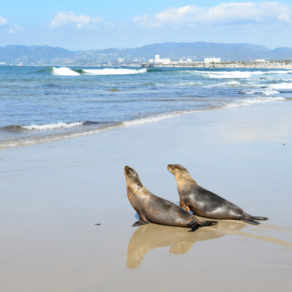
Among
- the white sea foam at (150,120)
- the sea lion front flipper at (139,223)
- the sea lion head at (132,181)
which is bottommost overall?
the sea lion front flipper at (139,223)

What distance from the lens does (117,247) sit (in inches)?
138

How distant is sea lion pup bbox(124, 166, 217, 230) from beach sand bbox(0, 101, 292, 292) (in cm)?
8

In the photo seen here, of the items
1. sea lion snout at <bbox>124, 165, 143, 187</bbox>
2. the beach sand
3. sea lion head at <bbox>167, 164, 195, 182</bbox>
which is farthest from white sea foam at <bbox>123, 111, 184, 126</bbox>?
sea lion snout at <bbox>124, 165, 143, 187</bbox>

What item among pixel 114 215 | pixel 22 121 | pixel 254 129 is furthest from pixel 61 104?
pixel 114 215

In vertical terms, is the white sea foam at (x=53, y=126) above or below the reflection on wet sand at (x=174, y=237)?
above

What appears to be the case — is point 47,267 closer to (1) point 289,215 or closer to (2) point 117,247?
(2) point 117,247

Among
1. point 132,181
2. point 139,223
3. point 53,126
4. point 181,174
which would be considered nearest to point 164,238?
point 139,223

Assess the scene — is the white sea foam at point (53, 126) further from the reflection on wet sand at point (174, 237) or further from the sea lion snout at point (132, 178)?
the reflection on wet sand at point (174, 237)

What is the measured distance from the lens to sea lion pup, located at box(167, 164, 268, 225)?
4203 millimetres

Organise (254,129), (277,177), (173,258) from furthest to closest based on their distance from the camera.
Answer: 1. (254,129)
2. (277,177)
3. (173,258)

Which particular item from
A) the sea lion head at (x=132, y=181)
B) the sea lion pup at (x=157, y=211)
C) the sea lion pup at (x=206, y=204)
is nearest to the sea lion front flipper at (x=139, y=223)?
the sea lion pup at (x=157, y=211)

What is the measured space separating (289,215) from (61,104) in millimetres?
14852

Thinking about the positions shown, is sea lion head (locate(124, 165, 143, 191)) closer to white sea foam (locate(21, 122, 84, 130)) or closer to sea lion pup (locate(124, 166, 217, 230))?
sea lion pup (locate(124, 166, 217, 230))

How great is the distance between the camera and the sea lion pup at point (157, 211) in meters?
4.02
